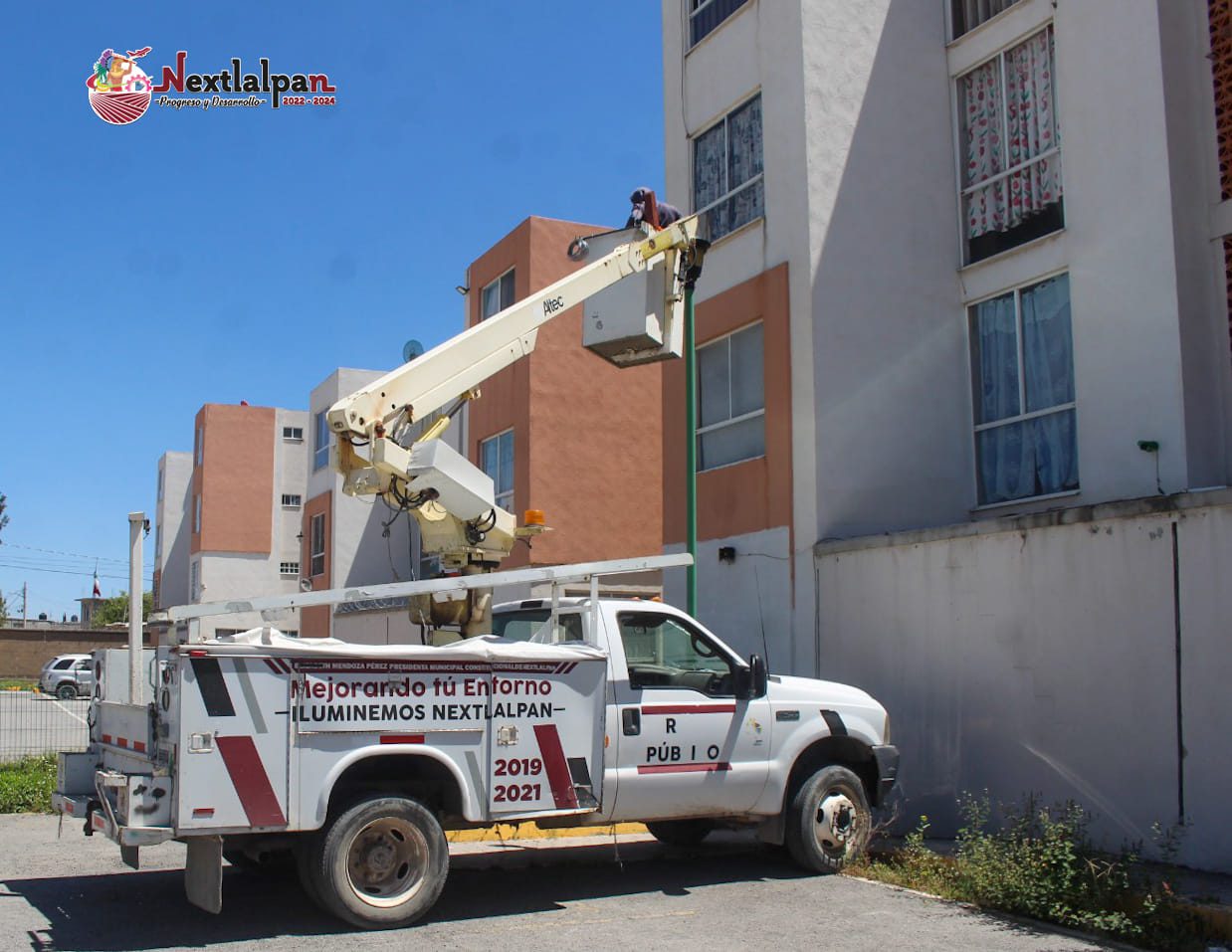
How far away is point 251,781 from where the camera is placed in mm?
7242

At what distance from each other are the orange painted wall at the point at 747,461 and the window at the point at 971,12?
12.1 ft

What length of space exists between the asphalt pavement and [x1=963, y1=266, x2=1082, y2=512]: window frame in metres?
5.27

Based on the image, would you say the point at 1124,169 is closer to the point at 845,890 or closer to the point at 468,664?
the point at 845,890

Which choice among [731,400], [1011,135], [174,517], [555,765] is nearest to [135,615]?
[555,765]

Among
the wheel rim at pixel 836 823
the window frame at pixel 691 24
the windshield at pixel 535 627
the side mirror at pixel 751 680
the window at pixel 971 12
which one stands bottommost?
the wheel rim at pixel 836 823

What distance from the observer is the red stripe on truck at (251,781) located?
7207 millimetres

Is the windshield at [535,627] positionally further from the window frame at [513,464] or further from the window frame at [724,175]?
the window frame at [513,464]

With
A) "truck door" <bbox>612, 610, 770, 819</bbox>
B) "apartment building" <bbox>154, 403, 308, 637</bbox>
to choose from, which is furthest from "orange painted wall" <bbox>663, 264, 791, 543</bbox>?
"apartment building" <bbox>154, 403, 308, 637</bbox>

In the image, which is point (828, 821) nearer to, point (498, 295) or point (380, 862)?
point (380, 862)

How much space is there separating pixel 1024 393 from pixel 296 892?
897 cm

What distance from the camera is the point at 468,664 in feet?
26.1

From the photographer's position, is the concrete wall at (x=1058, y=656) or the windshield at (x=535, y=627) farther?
the concrete wall at (x=1058, y=656)

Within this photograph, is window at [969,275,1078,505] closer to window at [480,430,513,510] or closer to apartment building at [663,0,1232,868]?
apartment building at [663,0,1232,868]

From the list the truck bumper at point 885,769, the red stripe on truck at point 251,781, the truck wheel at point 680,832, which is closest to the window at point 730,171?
the truck bumper at point 885,769
